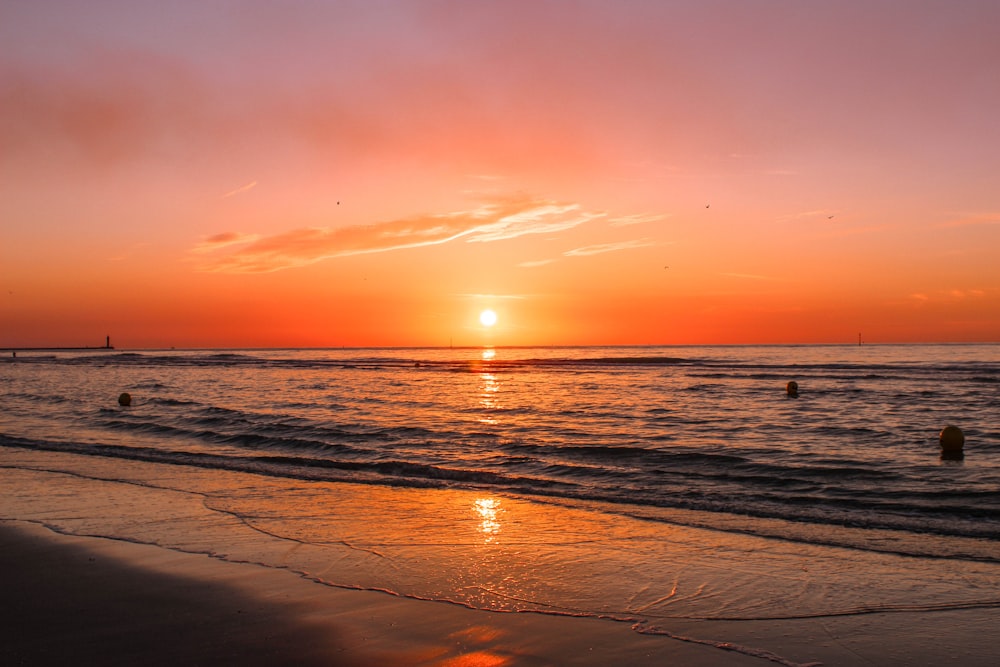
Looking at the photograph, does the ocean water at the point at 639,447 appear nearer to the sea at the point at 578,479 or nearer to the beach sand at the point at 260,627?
the sea at the point at 578,479

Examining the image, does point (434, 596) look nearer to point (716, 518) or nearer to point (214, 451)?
point (716, 518)

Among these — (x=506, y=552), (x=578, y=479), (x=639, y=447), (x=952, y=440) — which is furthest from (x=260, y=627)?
(x=952, y=440)

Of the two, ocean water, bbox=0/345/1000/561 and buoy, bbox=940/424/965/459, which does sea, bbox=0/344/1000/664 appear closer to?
ocean water, bbox=0/345/1000/561

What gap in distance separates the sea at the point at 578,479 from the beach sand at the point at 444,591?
81 millimetres

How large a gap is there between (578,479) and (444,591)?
336 inches

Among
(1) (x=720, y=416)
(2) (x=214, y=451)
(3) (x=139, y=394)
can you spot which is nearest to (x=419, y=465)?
(2) (x=214, y=451)

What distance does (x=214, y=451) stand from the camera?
20.5 meters

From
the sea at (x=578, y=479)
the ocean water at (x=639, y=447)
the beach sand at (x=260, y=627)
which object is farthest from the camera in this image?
the ocean water at (x=639, y=447)

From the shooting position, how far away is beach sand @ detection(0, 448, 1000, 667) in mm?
6008

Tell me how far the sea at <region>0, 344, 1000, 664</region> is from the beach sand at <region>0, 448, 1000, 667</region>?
0.26 ft

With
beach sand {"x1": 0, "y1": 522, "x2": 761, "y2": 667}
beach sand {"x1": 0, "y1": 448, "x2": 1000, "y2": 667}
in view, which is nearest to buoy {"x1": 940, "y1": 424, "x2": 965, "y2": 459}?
beach sand {"x1": 0, "y1": 448, "x2": 1000, "y2": 667}

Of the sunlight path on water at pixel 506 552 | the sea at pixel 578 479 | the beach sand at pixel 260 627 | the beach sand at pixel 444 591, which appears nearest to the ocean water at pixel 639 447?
the sea at pixel 578 479

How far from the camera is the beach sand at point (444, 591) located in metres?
6.01

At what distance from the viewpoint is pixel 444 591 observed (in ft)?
25.0
